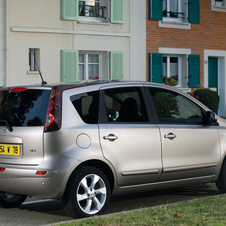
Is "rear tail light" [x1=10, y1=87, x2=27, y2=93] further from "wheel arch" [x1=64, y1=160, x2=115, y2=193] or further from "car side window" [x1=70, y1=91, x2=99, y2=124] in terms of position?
"wheel arch" [x1=64, y1=160, x2=115, y2=193]

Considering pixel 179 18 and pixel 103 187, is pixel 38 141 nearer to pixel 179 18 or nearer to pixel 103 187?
pixel 103 187

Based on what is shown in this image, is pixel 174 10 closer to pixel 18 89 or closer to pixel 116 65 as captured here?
pixel 116 65

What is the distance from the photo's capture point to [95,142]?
203 inches

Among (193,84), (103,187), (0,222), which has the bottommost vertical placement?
(0,222)

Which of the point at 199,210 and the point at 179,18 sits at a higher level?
the point at 179,18

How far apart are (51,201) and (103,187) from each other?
156 centimetres

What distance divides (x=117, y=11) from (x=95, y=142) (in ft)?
39.7

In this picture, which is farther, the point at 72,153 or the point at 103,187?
the point at 103,187

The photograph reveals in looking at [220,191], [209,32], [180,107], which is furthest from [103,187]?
[209,32]

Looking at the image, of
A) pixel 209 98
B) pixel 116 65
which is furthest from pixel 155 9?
pixel 209 98

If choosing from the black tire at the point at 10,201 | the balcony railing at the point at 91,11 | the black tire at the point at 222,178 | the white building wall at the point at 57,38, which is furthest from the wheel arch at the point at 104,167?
the balcony railing at the point at 91,11

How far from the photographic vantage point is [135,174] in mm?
5516

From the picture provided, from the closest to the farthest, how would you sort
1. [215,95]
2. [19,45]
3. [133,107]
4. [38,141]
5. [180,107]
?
[38,141]
[133,107]
[180,107]
[19,45]
[215,95]

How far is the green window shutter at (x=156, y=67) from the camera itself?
675 inches
